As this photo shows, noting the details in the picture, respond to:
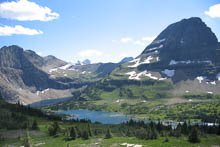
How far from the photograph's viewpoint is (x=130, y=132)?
16138cm

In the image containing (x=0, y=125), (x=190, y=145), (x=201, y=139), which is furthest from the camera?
(x=0, y=125)

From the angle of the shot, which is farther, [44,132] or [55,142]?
[44,132]

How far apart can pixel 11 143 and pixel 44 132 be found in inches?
1235

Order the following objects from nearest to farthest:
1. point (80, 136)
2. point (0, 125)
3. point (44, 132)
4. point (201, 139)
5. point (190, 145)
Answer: point (190, 145)
point (201, 139)
point (80, 136)
point (44, 132)
point (0, 125)

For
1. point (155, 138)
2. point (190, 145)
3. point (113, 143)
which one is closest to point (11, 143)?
point (113, 143)

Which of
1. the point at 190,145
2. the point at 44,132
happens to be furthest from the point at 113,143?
the point at 44,132

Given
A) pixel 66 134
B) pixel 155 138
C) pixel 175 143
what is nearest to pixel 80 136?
pixel 66 134


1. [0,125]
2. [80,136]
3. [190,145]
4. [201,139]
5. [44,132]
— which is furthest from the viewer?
[0,125]

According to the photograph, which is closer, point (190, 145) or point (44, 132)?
point (190, 145)

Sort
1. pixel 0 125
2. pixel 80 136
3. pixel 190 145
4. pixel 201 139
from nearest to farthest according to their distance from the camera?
pixel 190 145
pixel 201 139
pixel 80 136
pixel 0 125

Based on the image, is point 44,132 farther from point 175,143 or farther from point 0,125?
point 175,143

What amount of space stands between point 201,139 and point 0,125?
104827mm

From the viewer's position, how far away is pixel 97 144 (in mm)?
134250

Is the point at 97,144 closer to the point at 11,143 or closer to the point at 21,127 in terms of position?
the point at 11,143
